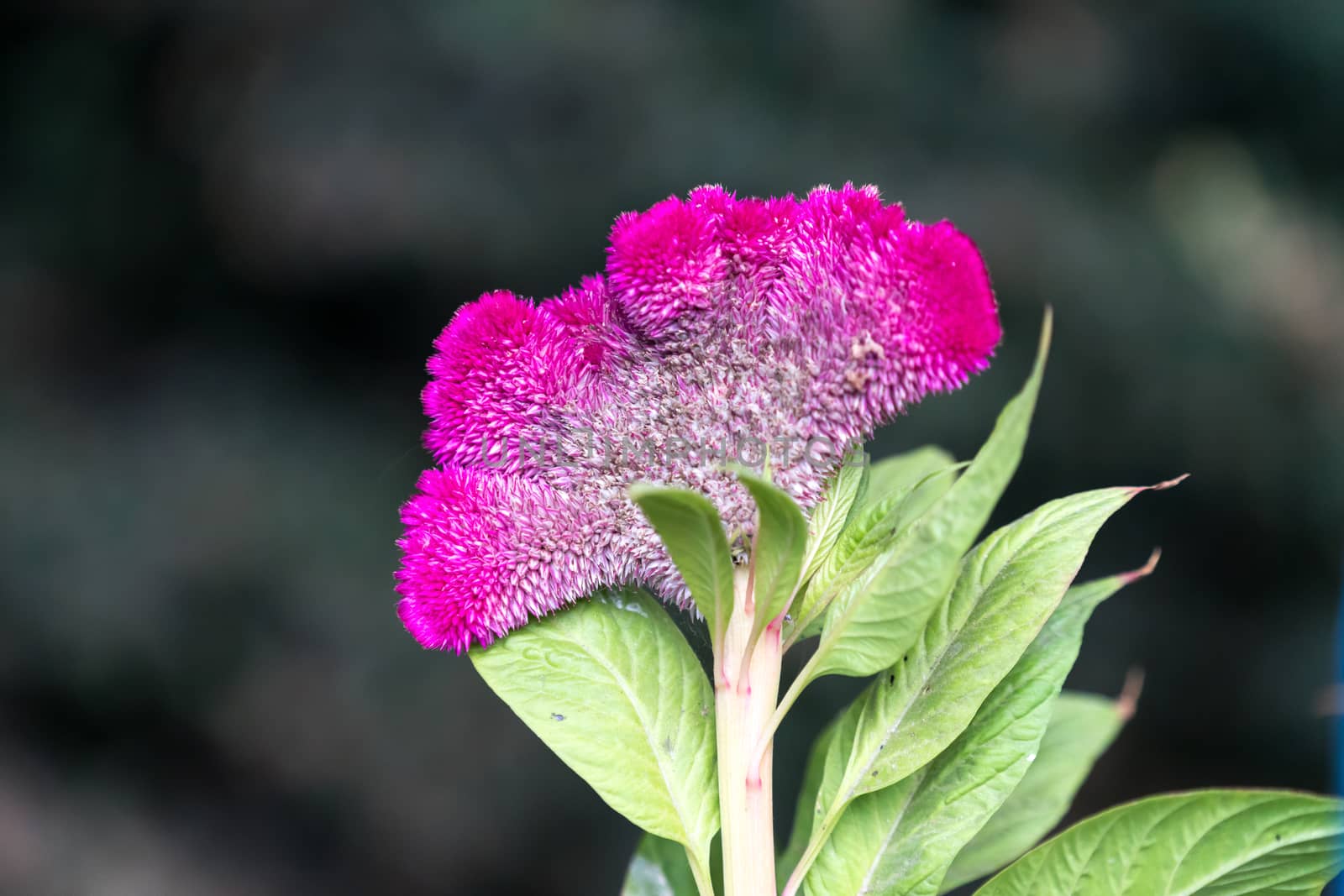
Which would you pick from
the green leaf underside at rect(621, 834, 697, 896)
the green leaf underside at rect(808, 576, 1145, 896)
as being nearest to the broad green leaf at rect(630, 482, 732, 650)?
the green leaf underside at rect(808, 576, 1145, 896)

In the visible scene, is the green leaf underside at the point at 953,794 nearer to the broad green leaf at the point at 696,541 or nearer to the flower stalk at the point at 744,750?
the flower stalk at the point at 744,750

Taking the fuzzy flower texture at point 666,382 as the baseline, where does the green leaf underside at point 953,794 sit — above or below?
below

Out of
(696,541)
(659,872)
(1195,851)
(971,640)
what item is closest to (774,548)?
(696,541)

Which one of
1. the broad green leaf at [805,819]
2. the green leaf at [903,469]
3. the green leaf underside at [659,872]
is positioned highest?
the green leaf at [903,469]

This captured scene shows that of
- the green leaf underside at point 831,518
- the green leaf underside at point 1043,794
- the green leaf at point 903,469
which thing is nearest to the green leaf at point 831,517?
the green leaf underside at point 831,518

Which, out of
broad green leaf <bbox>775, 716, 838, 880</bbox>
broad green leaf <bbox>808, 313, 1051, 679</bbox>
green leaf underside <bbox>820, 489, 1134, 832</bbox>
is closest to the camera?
broad green leaf <bbox>808, 313, 1051, 679</bbox>

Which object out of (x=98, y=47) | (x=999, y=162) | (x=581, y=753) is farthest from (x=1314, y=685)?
(x=98, y=47)

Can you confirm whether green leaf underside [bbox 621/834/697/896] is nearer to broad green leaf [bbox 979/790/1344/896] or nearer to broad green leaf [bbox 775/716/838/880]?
broad green leaf [bbox 775/716/838/880]
